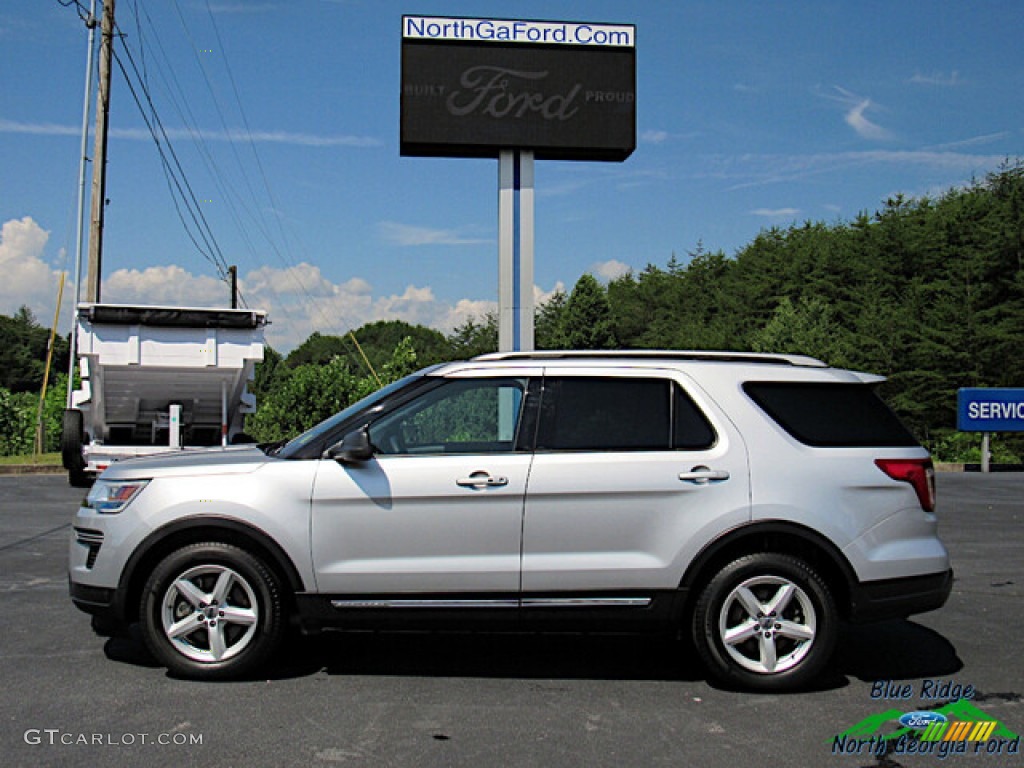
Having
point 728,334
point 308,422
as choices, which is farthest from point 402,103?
point 728,334

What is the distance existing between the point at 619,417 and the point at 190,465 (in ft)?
7.65

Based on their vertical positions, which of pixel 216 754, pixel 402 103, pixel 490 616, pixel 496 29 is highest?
pixel 496 29

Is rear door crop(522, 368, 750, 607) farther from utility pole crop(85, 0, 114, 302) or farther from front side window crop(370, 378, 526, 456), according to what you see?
utility pole crop(85, 0, 114, 302)

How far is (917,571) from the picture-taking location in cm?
526

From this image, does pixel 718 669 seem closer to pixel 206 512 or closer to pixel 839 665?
pixel 839 665

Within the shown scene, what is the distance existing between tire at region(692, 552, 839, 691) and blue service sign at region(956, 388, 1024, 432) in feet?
63.5

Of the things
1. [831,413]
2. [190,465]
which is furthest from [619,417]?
[190,465]

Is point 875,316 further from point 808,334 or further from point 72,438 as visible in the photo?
point 72,438

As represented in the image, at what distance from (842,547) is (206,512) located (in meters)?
3.33

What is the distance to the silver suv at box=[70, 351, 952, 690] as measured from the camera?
5.11 meters

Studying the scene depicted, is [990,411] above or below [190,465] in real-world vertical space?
above

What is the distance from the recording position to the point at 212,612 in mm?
5168

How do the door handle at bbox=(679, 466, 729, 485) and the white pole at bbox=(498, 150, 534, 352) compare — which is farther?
the white pole at bbox=(498, 150, 534, 352)

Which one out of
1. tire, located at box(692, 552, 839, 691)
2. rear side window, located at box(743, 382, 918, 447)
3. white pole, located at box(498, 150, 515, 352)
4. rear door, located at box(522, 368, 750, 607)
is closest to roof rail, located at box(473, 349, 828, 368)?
rear side window, located at box(743, 382, 918, 447)
